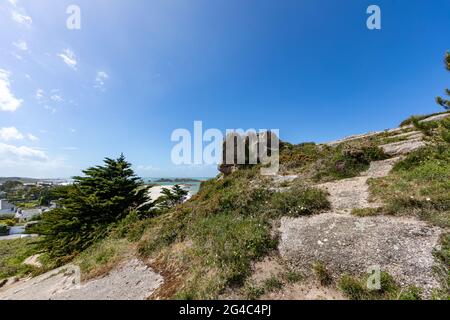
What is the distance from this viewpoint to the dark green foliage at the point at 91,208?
13.6m

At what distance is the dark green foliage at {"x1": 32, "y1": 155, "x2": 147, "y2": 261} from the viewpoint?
44.7 feet

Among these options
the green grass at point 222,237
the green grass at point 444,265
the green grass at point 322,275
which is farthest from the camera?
the green grass at point 222,237

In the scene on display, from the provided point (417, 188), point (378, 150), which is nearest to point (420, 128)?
point (417, 188)

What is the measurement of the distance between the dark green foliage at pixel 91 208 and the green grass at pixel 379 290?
13.2 meters

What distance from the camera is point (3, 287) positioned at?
10602 mm

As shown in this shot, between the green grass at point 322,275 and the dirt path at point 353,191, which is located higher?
the dirt path at point 353,191

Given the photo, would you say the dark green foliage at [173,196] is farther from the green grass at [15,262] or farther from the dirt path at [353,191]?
the dirt path at [353,191]

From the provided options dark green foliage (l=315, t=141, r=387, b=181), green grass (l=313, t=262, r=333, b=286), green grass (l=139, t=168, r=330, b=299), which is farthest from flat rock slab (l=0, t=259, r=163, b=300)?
dark green foliage (l=315, t=141, r=387, b=181)

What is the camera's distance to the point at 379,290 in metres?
3.68

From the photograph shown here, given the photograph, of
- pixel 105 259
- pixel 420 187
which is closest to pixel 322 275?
pixel 420 187

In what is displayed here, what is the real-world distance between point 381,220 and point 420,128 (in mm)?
4074

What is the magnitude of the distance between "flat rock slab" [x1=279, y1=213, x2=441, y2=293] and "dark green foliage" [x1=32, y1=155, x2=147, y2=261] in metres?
12.2

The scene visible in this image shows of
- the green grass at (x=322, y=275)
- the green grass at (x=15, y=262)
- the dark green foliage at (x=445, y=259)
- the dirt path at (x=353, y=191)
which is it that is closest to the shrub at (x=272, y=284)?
the green grass at (x=322, y=275)

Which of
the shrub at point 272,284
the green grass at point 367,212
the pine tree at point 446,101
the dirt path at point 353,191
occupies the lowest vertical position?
the shrub at point 272,284
